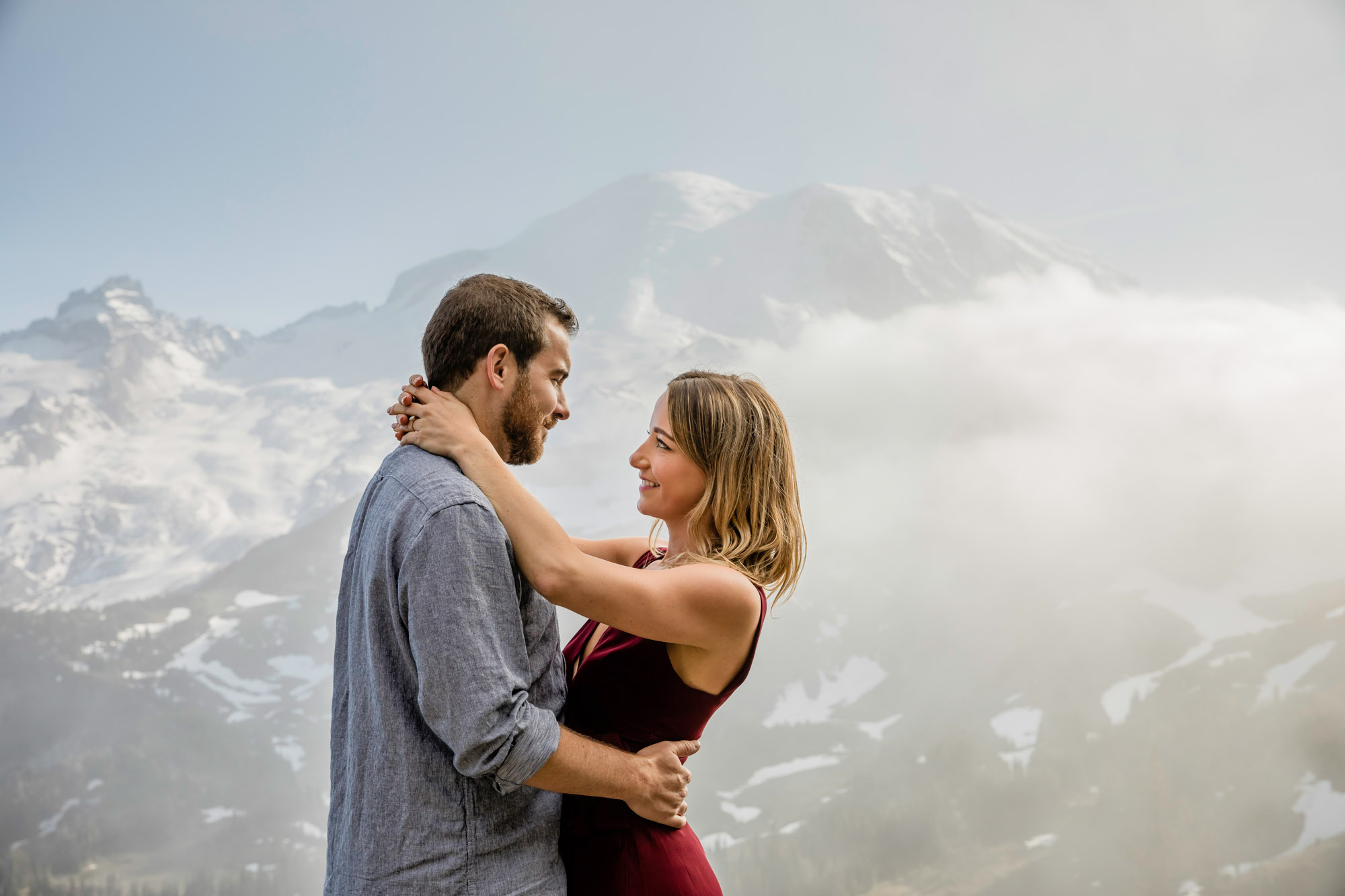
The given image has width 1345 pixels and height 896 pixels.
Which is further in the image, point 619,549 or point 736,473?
point 619,549

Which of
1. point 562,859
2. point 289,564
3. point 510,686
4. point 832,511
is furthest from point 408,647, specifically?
point 289,564

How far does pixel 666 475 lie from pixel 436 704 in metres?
0.73

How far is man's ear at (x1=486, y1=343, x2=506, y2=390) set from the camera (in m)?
1.51

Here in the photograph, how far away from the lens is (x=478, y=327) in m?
1.51

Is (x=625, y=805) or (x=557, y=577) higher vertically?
(x=557, y=577)

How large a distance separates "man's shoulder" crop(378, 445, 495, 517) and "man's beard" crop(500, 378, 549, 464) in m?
0.18

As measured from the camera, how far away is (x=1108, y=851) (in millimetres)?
8773

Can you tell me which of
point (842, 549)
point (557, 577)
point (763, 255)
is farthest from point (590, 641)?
point (763, 255)

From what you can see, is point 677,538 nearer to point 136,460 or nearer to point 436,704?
point 436,704

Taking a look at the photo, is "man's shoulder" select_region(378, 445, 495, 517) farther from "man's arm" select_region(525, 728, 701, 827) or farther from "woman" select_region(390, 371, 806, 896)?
"man's arm" select_region(525, 728, 701, 827)

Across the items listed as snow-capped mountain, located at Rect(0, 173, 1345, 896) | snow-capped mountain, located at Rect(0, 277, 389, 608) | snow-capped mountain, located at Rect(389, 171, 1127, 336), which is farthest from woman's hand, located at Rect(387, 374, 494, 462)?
snow-capped mountain, located at Rect(389, 171, 1127, 336)

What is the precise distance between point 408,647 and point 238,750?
10.8 meters

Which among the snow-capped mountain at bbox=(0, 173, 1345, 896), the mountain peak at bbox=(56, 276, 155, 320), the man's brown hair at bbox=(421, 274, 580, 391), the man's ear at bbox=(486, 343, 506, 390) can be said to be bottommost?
the man's ear at bbox=(486, 343, 506, 390)

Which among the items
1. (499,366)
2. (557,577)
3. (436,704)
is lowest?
(436,704)
